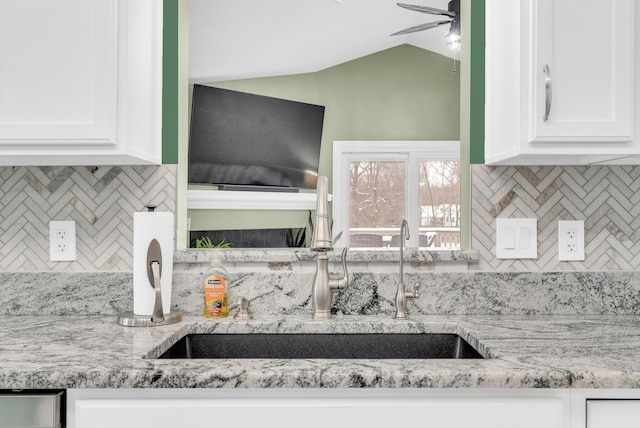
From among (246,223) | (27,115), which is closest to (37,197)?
(27,115)

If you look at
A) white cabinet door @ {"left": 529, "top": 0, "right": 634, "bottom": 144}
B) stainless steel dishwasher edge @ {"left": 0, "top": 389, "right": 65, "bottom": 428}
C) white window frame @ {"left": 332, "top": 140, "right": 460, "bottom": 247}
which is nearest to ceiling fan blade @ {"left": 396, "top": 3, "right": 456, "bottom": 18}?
white window frame @ {"left": 332, "top": 140, "right": 460, "bottom": 247}

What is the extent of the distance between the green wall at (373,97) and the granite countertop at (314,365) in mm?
741

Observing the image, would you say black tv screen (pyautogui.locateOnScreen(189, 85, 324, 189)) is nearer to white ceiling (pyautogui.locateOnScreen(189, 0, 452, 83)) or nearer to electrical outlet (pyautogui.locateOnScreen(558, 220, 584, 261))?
white ceiling (pyautogui.locateOnScreen(189, 0, 452, 83))

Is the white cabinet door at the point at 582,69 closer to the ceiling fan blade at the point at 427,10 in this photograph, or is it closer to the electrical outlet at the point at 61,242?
the ceiling fan blade at the point at 427,10

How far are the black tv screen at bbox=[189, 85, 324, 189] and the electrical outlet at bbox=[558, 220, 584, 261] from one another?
847 mm

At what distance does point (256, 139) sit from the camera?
196 cm

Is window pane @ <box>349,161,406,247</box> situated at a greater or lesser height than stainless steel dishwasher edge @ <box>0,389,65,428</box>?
greater

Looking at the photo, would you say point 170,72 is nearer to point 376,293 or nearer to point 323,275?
point 323,275

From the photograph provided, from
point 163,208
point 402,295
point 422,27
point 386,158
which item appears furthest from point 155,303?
point 422,27

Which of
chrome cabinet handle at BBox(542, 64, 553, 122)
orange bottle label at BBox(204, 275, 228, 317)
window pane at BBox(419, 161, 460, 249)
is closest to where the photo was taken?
chrome cabinet handle at BBox(542, 64, 553, 122)

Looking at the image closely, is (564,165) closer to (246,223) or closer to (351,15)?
(351,15)

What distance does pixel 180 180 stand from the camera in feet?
5.75

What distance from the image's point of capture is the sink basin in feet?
5.00

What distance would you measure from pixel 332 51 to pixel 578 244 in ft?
3.67
